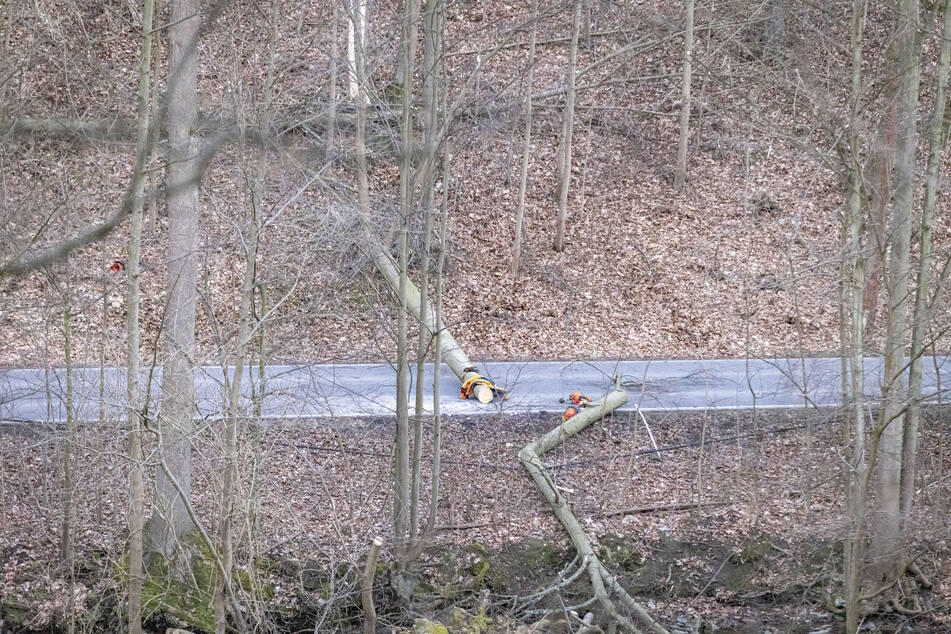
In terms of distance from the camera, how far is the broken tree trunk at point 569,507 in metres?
11.2

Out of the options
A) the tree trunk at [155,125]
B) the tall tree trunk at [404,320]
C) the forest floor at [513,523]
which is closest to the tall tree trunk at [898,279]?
the forest floor at [513,523]

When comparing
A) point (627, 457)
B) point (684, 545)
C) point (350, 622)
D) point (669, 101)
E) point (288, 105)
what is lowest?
point (350, 622)

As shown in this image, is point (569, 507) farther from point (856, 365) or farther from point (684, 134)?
point (684, 134)

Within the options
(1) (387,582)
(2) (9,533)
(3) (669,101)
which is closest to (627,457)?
(1) (387,582)

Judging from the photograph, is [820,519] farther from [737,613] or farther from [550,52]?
[550,52]

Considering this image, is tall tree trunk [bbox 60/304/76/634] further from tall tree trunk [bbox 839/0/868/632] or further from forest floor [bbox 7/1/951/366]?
tall tree trunk [bbox 839/0/868/632]

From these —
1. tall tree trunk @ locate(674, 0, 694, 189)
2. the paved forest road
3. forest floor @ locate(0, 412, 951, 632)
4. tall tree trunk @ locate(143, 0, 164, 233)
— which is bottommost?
forest floor @ locate(0, 412, 951, 632)

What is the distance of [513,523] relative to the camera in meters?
13.5

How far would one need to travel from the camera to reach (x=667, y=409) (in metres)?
15.7

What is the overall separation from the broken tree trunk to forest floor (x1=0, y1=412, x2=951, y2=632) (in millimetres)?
294

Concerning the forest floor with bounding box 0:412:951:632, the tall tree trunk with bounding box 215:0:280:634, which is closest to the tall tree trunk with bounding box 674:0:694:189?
the forest floor with bounding box 0:412:951:632

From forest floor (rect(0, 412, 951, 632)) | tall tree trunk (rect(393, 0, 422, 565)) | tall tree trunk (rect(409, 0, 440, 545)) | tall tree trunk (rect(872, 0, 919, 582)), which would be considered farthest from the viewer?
tall tree trunk (rect(409, 0, 440, 545))

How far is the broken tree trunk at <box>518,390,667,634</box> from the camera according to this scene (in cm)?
1120

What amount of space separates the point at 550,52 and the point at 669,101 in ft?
12.5
